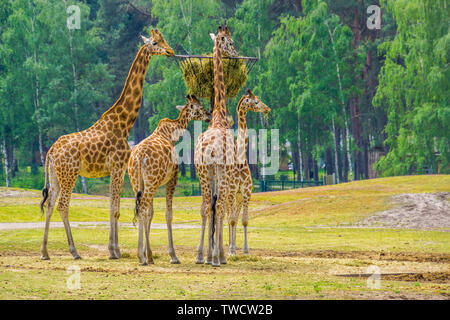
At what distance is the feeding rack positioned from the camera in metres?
18.8

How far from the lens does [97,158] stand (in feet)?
54.1

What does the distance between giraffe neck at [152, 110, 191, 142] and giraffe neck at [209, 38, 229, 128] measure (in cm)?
88

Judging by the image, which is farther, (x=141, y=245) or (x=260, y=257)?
(x=260, y=257)

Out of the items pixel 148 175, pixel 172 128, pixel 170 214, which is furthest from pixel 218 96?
pixel 170 214

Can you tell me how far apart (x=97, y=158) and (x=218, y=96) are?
11.3ft

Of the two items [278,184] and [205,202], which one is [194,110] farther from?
[278,184]

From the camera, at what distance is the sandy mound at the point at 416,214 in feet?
88.6

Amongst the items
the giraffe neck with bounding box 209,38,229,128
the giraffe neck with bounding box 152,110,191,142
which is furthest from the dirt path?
the giraffe neck with bounding box 209,38,229,128

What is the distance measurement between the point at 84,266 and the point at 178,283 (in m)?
3.37

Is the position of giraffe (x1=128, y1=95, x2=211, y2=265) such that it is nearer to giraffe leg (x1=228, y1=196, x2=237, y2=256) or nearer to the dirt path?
giraffe leg (x1=228, y1=196, x2=237, y2=256)

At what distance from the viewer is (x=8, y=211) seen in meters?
29.9

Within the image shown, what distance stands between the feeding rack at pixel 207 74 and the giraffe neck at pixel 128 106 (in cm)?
172
